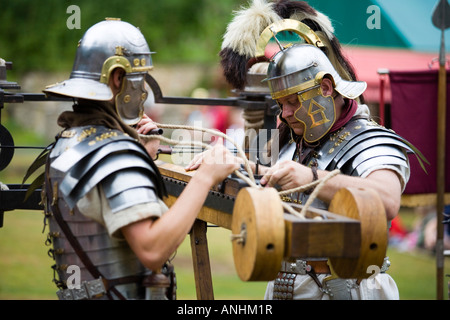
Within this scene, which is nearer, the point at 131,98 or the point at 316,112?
the point at 131,98

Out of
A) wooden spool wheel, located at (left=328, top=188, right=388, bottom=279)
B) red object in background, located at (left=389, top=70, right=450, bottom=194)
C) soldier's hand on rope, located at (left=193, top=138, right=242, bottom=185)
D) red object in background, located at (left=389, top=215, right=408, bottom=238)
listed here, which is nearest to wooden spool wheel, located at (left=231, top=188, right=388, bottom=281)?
wooden spool wheel, located at (left=328, top=188, right=388, bottom=279)

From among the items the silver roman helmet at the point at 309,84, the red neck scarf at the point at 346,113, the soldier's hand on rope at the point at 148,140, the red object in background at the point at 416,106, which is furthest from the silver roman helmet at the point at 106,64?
the red object in background at the point at 416,106

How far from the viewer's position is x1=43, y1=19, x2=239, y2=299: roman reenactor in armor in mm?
2617

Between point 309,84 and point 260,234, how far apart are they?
1.36 m

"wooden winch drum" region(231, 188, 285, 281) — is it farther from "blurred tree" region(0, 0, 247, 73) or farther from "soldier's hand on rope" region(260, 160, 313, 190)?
"blurred tree" region(0, 0, 247, 73)

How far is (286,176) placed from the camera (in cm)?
320

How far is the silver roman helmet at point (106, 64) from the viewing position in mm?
2830

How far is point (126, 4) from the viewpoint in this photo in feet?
79.4

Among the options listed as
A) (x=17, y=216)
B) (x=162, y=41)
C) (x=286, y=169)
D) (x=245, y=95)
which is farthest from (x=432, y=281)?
(x=162, y=41)

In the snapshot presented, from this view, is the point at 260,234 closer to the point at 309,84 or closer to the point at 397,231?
the point at 309,84

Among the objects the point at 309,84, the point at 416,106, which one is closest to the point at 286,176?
the point at 309,84

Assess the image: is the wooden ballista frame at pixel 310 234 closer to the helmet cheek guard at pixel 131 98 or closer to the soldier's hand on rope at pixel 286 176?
the soldier's hand on rope at pixel 286 176
